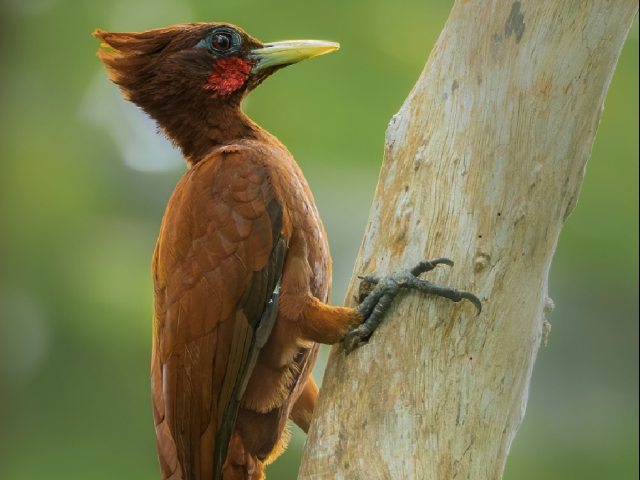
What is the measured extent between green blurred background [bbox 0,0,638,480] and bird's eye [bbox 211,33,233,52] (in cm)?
159

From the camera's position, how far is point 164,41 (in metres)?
3.74

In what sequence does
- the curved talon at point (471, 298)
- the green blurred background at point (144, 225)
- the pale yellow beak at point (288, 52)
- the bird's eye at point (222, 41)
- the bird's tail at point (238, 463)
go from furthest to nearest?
the green blurred background at point (144, 225), the bird's eye at point (222, 41), the pale yellow beak at point (288, 52), the bird's tail at point (238, 463), the curved talon at point (471, 298)

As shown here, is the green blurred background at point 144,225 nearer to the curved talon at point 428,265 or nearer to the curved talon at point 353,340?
the curved talon at point 353,340

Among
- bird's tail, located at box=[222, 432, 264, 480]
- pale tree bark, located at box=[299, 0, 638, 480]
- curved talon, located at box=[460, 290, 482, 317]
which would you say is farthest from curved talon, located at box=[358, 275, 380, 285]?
bird's tail, located at box=[222, 432, 264, 480]

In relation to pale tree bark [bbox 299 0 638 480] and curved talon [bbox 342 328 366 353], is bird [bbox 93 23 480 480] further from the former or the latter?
pale tree bark [bbox 299 0 638 480]

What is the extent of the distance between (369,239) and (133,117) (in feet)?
11.2

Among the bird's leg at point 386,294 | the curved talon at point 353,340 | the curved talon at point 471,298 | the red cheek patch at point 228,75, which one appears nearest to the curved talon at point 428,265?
the bird's leg at point 386,294

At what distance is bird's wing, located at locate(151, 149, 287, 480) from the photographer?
10.2 feet

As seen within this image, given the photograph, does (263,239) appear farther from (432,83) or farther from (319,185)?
(319,185)

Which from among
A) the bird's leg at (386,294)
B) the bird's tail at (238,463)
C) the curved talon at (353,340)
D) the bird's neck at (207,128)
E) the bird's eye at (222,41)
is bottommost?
the bird's tail at (238,463)

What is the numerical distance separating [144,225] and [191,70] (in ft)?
7.62

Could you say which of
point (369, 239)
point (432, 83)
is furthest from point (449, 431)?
point (432, 83)

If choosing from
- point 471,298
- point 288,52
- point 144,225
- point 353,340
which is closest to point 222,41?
point 288,52

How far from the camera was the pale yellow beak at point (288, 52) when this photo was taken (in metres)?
3.59
